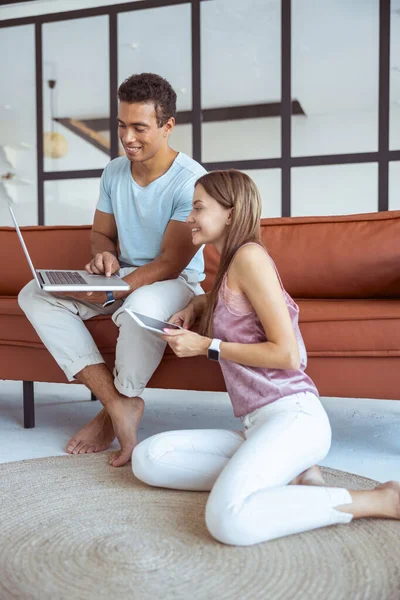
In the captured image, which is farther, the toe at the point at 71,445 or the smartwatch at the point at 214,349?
the toe at the point at 71,445

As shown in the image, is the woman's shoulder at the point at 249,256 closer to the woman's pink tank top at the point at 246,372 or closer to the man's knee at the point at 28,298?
the woman's pink tank top at the point at 246,372

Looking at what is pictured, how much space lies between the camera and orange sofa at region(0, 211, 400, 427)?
5.84ft

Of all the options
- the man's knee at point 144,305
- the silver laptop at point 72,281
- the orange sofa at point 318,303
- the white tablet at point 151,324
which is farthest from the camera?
the orange sofa at point 318,303

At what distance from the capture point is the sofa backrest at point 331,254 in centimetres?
219

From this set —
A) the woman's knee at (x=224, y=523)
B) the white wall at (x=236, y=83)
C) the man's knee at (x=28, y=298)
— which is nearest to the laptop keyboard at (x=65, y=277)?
the man's knee at (x=28, y=298)

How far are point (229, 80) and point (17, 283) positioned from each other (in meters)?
3.36

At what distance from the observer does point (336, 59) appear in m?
5.02

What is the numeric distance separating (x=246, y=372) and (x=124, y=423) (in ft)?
1.56

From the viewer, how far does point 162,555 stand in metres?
1.17

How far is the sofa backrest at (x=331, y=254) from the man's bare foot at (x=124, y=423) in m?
0.74

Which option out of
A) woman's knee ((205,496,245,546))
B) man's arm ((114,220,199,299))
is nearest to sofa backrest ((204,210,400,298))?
man's arm ((114,220,199,299))

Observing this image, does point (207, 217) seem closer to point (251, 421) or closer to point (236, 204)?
point (236, 204)

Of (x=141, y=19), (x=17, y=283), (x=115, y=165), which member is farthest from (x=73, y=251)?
(x=141, y=19)

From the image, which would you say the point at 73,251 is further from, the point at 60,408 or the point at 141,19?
the point at 141,19
